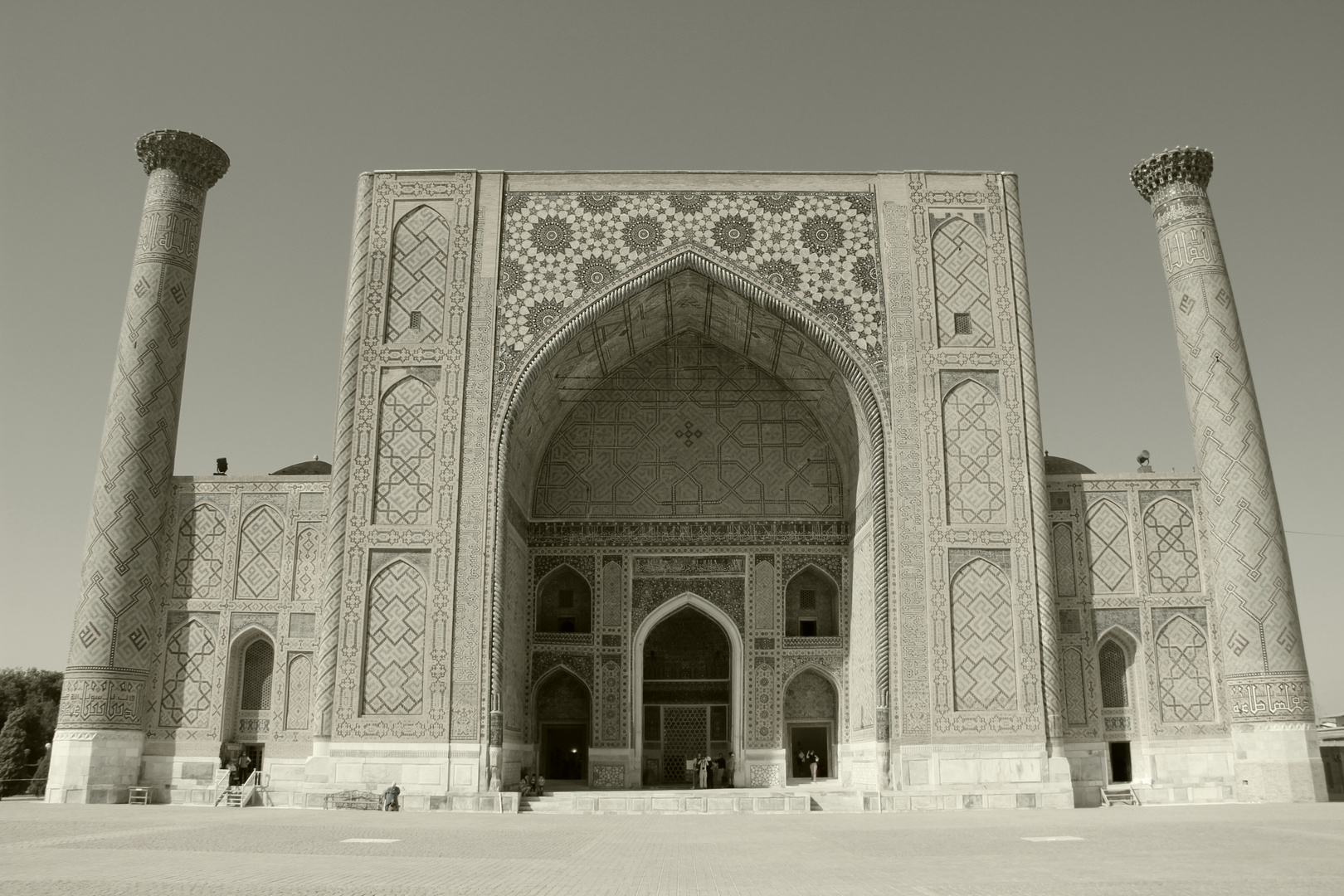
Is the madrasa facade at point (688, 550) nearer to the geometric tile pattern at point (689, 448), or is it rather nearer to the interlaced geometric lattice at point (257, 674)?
the interlaced geometric lattice at point (257, 674)

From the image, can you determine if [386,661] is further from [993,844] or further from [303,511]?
[993,844]

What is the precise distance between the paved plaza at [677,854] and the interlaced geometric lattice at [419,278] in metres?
5.61

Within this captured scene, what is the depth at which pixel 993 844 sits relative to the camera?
7.53 meters

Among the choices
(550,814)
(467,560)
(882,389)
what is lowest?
(550,814)

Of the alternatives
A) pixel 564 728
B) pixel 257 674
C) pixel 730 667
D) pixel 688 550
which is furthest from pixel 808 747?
pixel 257 674

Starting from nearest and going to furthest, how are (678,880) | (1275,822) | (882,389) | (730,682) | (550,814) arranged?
(678,880)
(1275,822)
(550,814)
(882,389)
(730,682)

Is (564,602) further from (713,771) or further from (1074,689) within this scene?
(1074,689)

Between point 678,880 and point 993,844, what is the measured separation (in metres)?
2.76

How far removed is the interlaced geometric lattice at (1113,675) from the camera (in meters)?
13.1

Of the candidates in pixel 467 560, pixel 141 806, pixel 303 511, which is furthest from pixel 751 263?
pixel 141 806

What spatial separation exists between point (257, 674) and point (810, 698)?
7.03 metres

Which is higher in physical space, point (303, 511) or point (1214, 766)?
point (303, 511)

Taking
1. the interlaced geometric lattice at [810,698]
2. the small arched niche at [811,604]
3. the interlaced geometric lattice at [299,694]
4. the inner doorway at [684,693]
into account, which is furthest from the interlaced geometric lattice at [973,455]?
the interlaced geometric lattice at [299,694]

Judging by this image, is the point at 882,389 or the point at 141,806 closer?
the point at 141,806
